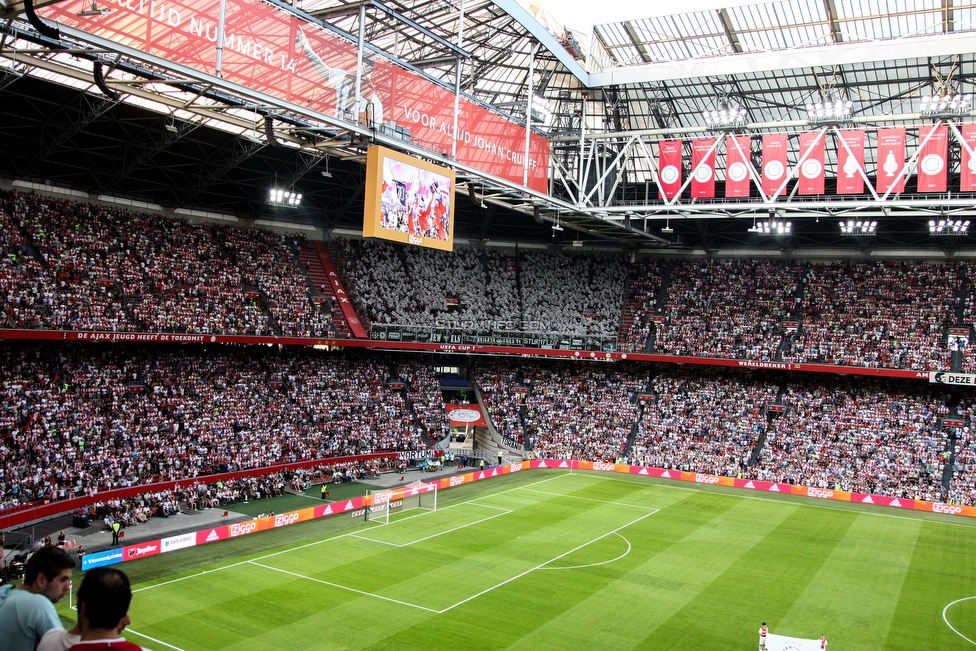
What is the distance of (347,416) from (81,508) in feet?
63.0

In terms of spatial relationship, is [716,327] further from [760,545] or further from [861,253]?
[760,545]

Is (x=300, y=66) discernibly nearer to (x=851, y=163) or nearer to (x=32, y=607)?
(x=851, y=163)

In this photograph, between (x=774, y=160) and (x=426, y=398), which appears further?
(x=426, y=398)

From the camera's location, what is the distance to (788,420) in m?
51.7

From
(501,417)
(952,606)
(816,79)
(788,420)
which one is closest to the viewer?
(952,606)

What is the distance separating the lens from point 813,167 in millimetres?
37406

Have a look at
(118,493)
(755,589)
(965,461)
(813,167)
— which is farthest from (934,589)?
(118,493)

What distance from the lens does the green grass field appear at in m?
22.4

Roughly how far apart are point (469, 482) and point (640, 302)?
83.4 feet

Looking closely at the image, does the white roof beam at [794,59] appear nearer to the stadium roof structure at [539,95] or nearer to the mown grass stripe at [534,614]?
the stadium roof structure at [539,95]

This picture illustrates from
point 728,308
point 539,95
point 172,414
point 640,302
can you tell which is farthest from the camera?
point 640,302

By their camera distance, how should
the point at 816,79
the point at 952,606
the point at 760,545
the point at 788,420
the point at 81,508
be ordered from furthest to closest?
1. the point at 788,420
2. the point at 816,79
3. the point at 760,545
4. the point at 81,508
5. the point at 952,606

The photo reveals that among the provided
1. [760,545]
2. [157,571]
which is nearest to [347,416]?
[157,571]

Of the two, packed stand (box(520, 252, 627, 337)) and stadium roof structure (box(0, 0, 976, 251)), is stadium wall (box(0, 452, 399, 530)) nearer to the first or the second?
stadium roof structure (box(0, 0, 976, 251))
